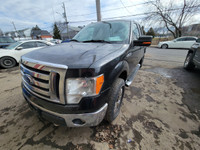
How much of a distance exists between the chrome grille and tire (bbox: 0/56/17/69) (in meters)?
5.54

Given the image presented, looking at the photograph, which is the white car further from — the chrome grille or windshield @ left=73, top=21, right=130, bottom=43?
the chrome grille

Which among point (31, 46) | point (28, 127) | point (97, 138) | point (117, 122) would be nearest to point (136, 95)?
point (117, 122)

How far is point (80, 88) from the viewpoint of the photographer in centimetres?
101

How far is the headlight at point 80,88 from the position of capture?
99cm

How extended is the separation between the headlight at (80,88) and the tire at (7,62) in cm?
622

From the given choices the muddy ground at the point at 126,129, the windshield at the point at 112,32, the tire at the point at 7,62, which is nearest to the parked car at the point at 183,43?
the muddy ground at the point at 126,129

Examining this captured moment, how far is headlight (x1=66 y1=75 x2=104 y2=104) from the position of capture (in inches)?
39.0

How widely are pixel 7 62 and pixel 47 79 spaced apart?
6.06 metres

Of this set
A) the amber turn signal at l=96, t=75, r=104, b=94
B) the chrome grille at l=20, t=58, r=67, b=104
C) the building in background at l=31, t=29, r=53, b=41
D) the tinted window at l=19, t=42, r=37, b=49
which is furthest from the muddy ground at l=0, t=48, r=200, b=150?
the building in background at l=31, t=29, r=53, b=41

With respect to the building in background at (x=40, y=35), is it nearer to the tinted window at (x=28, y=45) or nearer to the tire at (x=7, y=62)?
the tinted window at (x=28, y=45)

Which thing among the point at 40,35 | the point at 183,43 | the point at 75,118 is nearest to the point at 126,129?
the point at 75,118

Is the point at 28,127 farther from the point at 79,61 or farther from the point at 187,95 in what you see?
the point at 187,95

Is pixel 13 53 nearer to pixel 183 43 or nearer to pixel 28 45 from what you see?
pixel 28 45

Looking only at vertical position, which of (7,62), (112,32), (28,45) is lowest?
(7,62)
